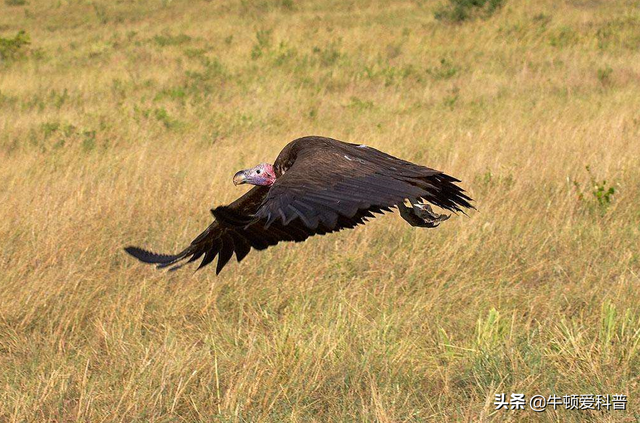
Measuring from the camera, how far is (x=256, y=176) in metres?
3.60

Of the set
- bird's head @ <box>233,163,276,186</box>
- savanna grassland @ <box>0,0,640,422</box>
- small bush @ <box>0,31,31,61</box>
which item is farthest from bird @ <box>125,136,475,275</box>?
small bush @ <box>0,31,31,61</box>

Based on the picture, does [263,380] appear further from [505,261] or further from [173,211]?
[173,211]

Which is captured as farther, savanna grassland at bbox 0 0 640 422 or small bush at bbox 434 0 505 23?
Answer: small bush at bbox 434 0 505 23

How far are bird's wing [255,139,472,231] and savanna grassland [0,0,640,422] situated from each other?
77 cm

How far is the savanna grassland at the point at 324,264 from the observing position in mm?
3348

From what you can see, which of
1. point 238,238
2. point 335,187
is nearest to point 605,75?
point 238,238

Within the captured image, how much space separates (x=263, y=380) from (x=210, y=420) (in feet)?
0.97

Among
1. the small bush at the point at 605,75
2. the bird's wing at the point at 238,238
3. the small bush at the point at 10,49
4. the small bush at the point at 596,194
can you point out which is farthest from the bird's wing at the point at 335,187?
the small bush at the point at 10,49

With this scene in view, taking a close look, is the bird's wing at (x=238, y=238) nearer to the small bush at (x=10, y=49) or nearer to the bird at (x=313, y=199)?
the bird at (x=313, y=199)

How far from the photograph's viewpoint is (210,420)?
3.21 m

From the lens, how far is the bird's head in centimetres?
359

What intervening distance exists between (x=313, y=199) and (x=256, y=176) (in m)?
1.36

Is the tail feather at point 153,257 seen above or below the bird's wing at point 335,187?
below

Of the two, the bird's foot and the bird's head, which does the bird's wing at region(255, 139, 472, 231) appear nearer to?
the bird's foot
